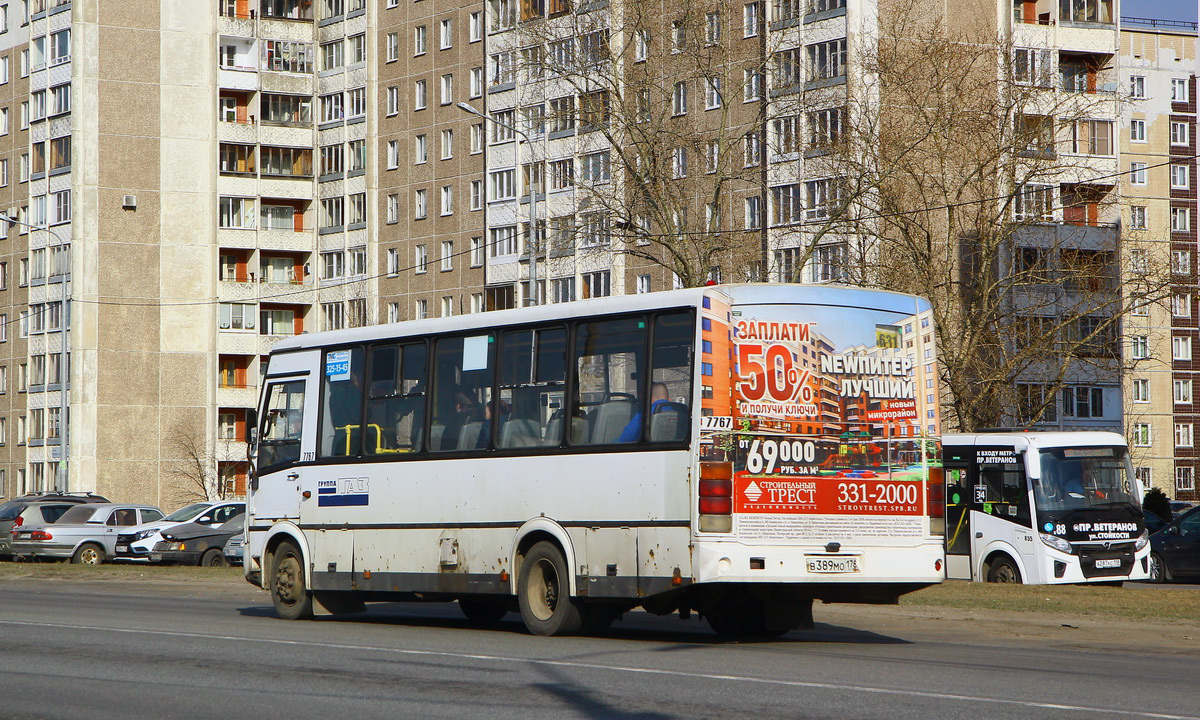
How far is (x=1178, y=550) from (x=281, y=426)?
69.0 feet

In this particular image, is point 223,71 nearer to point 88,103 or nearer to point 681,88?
point 88,103

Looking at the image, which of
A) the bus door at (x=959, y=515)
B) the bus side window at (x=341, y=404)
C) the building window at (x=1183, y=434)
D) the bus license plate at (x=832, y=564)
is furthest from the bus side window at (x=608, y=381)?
the building window at (x=1183, y=434)

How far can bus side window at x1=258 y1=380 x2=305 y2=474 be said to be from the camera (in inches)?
743

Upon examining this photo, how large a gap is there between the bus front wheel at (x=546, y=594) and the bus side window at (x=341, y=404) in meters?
3.14

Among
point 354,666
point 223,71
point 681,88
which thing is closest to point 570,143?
point 681,88

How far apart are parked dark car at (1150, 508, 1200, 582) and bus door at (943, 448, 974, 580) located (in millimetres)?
5697

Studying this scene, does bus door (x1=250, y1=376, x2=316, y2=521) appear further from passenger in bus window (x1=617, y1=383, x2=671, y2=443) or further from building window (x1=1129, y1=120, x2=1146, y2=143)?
building window (x1=1129, y1=120, x2=1146, y2=143)

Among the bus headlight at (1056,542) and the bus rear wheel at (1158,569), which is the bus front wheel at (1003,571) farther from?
the bus rear wheel at (1158,569)

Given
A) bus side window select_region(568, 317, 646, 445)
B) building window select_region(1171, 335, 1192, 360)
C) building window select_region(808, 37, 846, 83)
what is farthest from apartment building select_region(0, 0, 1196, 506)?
bus side window select_region(568, 317, 646, 445)

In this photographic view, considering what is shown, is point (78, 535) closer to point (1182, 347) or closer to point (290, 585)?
point (290, 585)

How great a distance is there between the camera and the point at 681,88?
65875 millimetres

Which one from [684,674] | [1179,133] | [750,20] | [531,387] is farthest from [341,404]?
[1179,133]

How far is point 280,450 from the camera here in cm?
1914

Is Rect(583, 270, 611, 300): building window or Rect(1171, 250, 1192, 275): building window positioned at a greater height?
Rect(583, 270, 611, 300): building window
